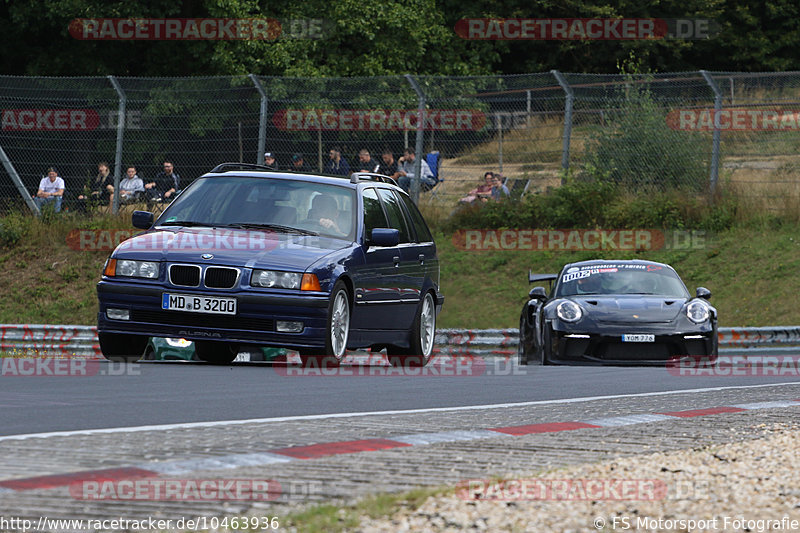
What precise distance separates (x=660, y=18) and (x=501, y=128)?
23.5 meters

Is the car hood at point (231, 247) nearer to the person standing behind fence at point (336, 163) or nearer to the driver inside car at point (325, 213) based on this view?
the driver inside car at point (325, 213)

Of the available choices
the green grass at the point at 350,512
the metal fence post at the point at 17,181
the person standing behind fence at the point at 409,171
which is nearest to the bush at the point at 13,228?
the metal fence post at the point at 17,181

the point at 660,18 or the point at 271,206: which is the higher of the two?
the point at 660,18

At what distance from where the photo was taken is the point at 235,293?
A: 10758mm

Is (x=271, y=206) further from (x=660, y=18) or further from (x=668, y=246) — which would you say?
(x=660, y=18)

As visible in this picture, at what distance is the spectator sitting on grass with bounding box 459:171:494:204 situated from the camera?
2359 cm

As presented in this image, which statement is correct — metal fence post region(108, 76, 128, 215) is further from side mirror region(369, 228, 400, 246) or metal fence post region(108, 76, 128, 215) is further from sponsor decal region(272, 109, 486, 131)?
→ side mirror region(369, 228, 400, 246)

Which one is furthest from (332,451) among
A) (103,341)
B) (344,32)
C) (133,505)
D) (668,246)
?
(344,32)

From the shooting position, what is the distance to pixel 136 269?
35.9 feet

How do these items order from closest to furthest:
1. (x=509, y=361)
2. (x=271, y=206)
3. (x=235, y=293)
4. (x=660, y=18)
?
(x=235, y=293), (x=271, y=206), (x=509, y=361), (x=660, y=18)

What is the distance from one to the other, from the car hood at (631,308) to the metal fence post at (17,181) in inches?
487

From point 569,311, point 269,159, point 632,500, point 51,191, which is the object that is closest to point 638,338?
point 569,311

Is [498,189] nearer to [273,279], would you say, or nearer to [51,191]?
[51,191]

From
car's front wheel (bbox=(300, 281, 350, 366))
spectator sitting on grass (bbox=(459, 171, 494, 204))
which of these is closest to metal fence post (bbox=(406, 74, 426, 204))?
spectator sitting on grass (bbox=(459, 171, 494, 204))
